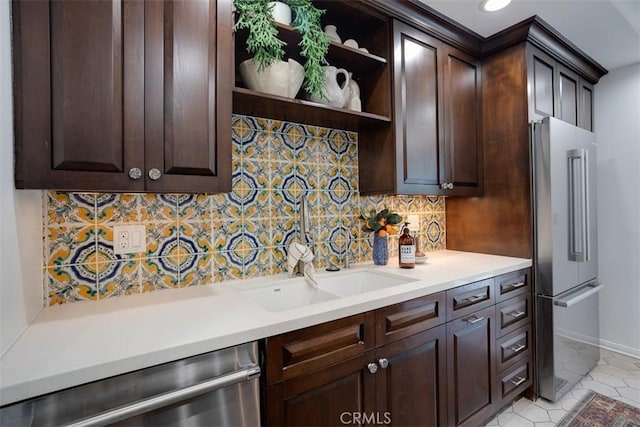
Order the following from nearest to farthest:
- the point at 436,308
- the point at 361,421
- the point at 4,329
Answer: the point at 4,329 < the point at 361,421 < the point at 436,308

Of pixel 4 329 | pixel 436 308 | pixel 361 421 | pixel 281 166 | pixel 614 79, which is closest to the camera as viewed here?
pixel 4 329

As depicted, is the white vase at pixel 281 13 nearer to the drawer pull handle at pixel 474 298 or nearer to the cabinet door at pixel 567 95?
the drawer pull handle at pixel 474 298

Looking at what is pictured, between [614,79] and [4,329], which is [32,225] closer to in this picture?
[4,329]

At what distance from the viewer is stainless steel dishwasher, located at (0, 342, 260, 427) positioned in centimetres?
69

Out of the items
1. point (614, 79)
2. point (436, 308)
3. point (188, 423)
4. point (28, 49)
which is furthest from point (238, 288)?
point (614, 79)

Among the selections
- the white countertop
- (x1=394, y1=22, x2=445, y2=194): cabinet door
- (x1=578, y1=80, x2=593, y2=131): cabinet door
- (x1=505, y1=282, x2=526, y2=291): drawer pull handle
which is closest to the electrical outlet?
the white countertop

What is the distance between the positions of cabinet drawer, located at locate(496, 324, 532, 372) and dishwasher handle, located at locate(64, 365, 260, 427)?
1520mm

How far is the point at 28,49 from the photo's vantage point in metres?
0.86

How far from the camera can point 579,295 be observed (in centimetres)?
206

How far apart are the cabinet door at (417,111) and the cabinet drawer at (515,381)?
1.17 meters

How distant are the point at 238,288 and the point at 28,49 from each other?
1070 mm

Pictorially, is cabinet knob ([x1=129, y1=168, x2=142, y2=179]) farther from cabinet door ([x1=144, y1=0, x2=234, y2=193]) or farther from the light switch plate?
the light switch plate

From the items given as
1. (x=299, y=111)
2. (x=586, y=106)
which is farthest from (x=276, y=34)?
(x=586, y=106)

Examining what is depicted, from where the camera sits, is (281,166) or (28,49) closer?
(28,49)
